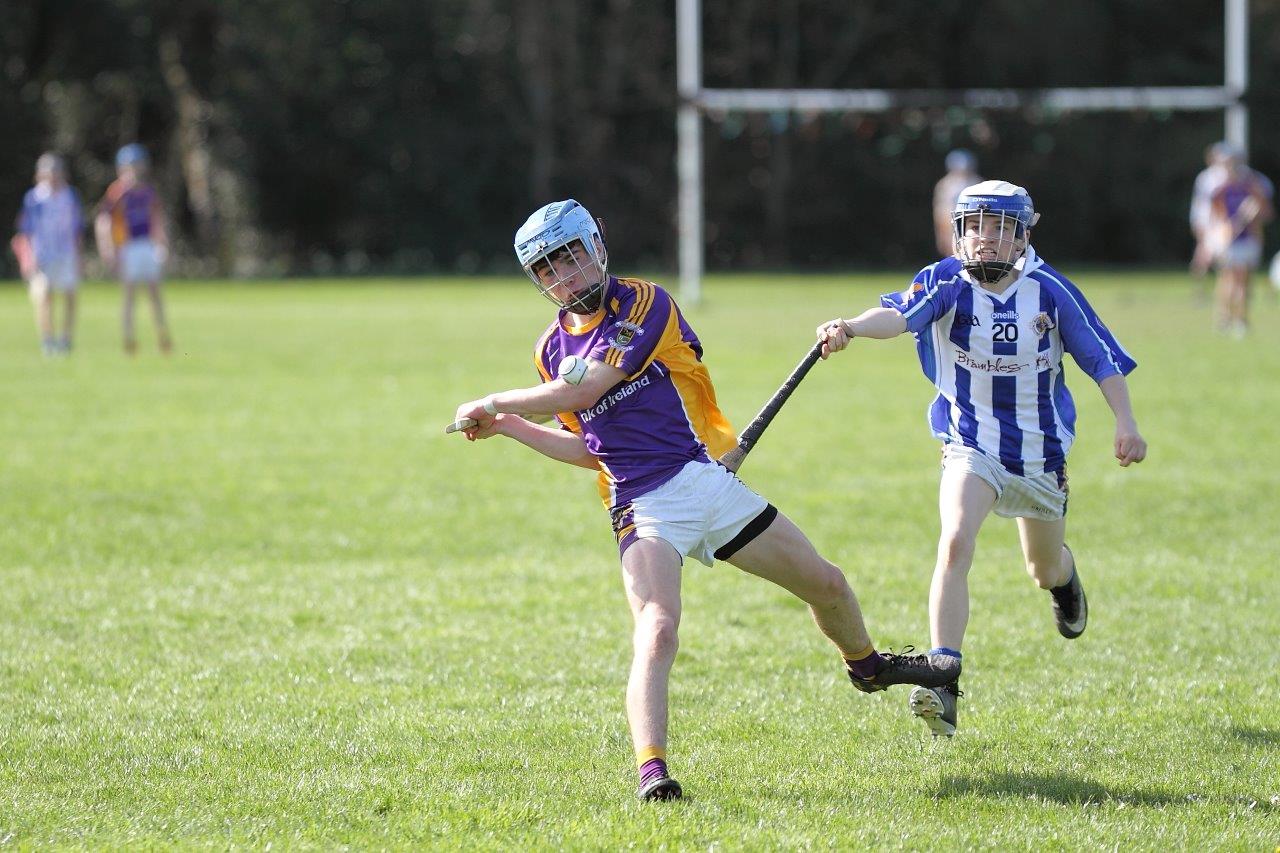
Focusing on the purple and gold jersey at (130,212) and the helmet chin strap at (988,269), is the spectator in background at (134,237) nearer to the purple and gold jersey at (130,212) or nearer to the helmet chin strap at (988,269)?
the purple and gold jersey at (130,212)

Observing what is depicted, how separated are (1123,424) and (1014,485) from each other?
0.47 meters

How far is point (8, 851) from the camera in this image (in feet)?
14.7

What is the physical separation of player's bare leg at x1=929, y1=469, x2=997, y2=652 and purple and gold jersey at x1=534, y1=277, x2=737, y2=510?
3.24 ft

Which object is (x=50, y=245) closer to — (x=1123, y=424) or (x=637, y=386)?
(x=637, y=386)

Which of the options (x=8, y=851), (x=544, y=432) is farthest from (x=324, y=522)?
(x=8, y=851)

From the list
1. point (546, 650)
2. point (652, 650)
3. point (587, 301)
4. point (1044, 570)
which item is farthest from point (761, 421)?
point (546, 650)

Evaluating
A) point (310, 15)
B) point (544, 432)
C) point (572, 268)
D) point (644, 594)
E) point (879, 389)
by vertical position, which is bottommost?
point (879, 389)

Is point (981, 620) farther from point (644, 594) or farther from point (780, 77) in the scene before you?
point (780, 77)

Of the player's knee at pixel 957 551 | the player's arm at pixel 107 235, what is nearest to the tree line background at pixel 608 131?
the player's arm at pixel 107 235

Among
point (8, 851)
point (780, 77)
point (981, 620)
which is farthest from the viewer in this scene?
point (780, 77)

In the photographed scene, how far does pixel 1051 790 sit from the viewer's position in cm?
508

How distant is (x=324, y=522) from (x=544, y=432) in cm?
463

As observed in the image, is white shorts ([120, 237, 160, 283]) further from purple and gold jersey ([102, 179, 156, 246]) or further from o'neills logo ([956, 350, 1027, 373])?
o'neills logo ([956, 350, 1027, 373])

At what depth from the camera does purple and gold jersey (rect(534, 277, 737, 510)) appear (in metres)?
5.23
